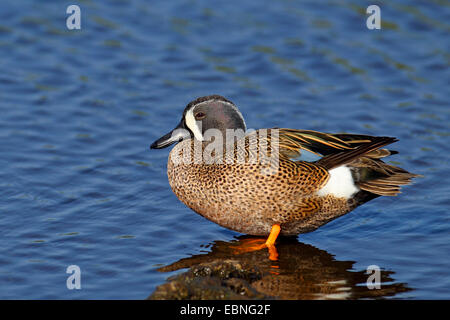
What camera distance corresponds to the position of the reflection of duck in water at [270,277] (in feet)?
18.6

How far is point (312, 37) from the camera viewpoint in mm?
11203

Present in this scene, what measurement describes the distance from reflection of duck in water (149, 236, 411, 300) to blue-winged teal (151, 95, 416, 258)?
270mm

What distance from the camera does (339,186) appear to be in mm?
6719

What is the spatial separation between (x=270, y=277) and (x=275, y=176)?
87 centimetres

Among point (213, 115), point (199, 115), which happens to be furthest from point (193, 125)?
point (213, 115)

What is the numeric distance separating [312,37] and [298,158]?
4884 millimetres

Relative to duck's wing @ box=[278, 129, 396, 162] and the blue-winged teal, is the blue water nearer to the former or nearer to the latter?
the blue-winged teal

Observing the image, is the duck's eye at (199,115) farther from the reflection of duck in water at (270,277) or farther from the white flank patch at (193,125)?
the reflection of duck in water at (270,277)

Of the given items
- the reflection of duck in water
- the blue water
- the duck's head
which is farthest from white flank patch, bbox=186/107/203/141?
the reflection of duck in water

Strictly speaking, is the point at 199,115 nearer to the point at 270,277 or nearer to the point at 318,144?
the point at 318,144

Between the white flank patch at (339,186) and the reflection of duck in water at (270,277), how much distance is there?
585mm
